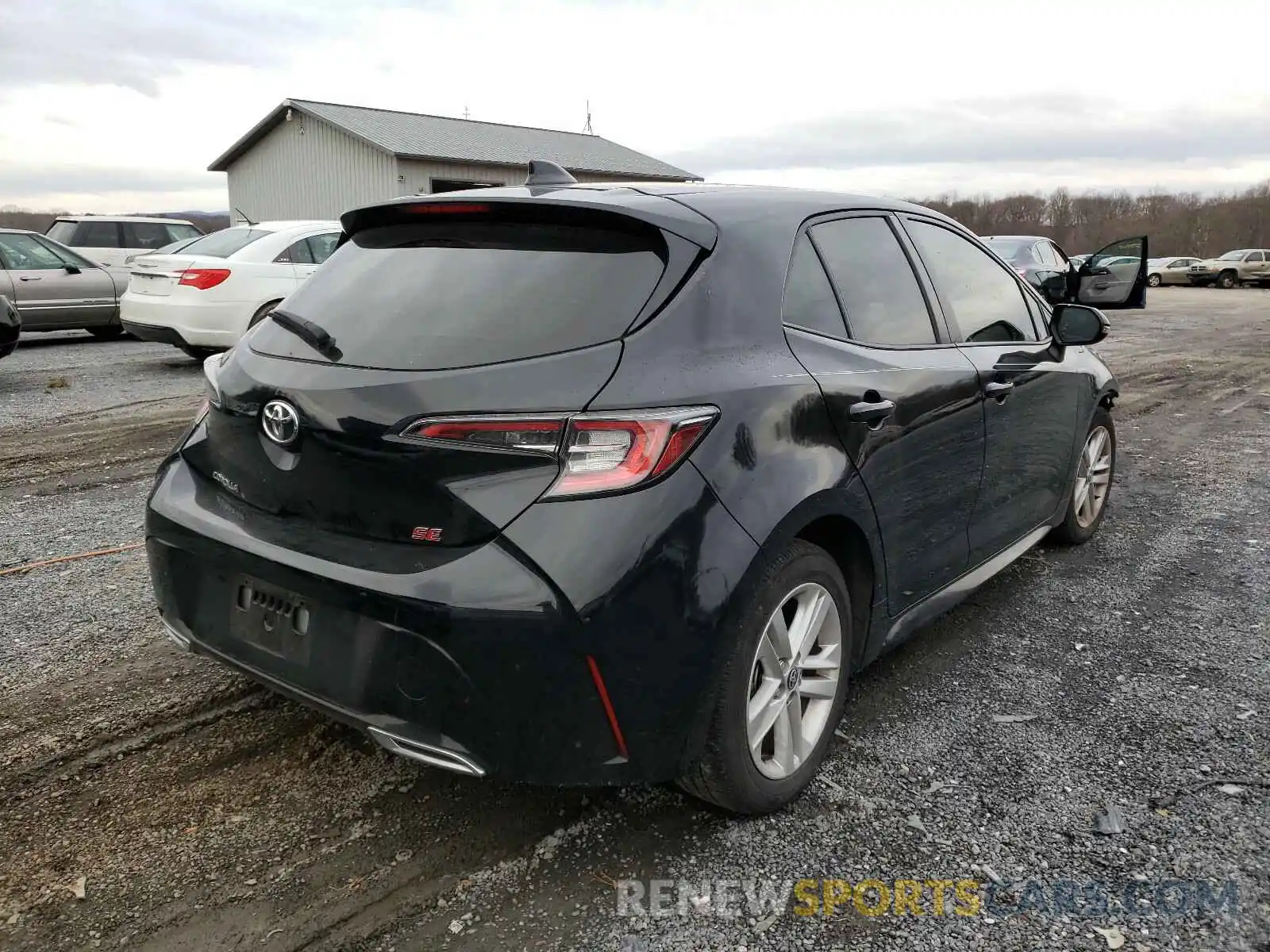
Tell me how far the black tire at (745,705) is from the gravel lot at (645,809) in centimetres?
12

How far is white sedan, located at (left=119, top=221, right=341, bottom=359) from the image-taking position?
9.91 m

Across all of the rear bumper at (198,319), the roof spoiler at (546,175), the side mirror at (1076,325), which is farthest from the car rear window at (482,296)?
the rear bumper at (198,319)

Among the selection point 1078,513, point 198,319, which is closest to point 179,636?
point 1078,513

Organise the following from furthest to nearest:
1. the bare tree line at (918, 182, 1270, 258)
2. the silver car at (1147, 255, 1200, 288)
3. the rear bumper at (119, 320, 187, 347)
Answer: the bare tree line at (918, 182, 1270, 258) < the silver car at (1147, 255, 1200, 288) < the rear bumper at (119, 320, 187, 347)

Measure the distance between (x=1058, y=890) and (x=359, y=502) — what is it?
1911mm

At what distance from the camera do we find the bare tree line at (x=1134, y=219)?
65562 millimetres

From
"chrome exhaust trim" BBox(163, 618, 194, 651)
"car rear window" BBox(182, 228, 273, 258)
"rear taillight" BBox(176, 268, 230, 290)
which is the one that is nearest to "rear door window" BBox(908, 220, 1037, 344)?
"chrome exhaust trim" BBox(163, 618, 194, 651)

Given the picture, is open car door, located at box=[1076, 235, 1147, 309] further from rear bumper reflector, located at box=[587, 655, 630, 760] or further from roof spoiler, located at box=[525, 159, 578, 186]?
rear bumper reflector, located at box=[587, 655, 630, 760]

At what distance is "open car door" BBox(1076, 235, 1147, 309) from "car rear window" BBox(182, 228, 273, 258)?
9738 millimetres

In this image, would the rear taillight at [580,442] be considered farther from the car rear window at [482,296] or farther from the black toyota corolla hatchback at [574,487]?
the car rear window at [482,296]

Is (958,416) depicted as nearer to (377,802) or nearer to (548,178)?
(548,178)

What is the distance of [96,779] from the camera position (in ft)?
8.89
